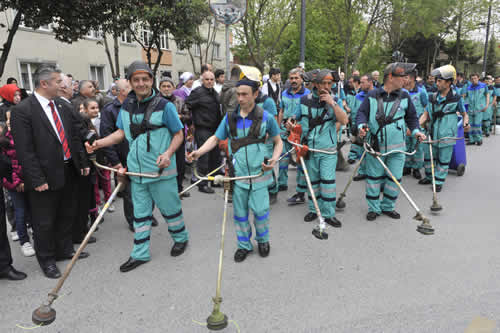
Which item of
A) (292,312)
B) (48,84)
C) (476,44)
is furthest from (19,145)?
(476,44)

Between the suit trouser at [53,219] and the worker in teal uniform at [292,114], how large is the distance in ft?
10.4

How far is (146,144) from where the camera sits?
3.61 metres

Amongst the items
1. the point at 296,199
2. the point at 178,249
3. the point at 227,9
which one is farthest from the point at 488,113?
the point at 178,249

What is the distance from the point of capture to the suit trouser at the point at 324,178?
15.4 ft

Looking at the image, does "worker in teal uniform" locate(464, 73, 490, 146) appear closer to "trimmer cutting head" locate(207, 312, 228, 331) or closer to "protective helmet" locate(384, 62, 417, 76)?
"protective helmet" locate(384, 62, 417, 76)

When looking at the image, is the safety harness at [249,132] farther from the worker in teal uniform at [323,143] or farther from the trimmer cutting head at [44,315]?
the trimmer cutting head at [44,315]

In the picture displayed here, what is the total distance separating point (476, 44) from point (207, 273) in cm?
5008

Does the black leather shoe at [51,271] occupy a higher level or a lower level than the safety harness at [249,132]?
lower

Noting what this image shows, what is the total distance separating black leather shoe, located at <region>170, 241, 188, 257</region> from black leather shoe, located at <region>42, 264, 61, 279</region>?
117 cm

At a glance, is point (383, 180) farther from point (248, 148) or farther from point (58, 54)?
point (58, 54)

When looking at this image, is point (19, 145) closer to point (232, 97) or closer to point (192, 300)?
point (192, 300)

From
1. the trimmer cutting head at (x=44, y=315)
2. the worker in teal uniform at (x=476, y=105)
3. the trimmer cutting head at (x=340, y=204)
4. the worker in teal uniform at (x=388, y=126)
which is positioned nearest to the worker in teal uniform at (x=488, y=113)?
the worker in teal uniform at (x=476, y=105)

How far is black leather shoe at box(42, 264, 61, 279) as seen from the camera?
3.59 meters

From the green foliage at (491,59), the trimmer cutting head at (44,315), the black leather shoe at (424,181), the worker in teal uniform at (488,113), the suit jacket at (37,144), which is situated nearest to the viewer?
the trimmer cutting head at (44,315)
